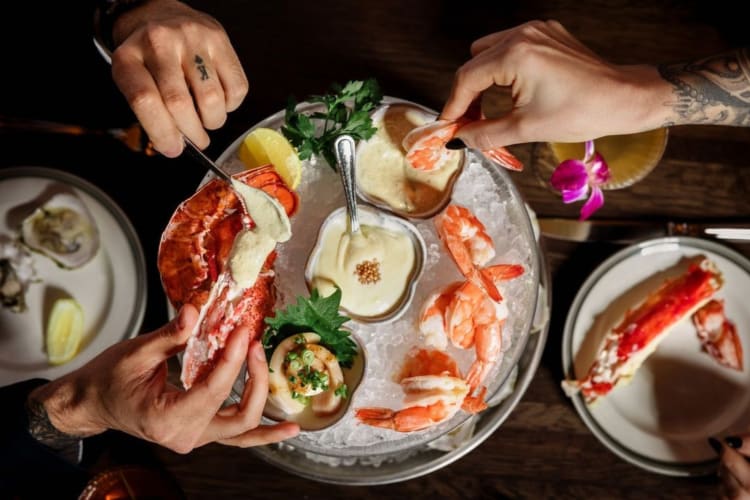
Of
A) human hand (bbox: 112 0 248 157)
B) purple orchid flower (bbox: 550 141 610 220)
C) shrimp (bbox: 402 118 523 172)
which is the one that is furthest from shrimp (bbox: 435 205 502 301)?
human hand (bbox: 112 0 248 157)

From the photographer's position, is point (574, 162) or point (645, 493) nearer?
point (574, 162)

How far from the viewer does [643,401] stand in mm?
1965

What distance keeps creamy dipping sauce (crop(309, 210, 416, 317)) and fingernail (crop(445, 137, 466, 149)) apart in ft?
0.79

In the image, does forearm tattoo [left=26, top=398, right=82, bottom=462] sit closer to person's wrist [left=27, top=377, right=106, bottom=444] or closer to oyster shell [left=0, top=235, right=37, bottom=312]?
person's wrist [left=27, top=377, right=106, bottom=444]

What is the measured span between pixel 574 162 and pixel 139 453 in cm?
153

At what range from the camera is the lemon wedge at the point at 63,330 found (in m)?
1.88

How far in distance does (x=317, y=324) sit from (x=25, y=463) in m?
0.92

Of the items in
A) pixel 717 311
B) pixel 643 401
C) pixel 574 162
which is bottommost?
pixel 643 401

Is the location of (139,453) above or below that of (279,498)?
above

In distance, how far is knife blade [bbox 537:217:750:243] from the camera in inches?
77.4

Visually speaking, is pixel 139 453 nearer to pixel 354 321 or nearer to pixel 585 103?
pixel 354 321

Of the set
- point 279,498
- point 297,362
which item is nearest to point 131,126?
point 297,362

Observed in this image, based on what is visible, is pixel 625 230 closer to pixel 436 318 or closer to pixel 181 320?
pixel 436 318

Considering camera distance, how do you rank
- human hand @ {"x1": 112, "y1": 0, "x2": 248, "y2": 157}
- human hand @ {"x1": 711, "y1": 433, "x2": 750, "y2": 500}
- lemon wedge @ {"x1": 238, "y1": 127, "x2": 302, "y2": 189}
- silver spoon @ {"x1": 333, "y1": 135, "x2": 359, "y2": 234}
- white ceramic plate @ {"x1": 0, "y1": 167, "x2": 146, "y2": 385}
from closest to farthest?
1. human hand @ {"x1": 112, "y1": 0, "x2": 248, "y2": 157}
2. silver spoon @ {"x1": 333, "y1": 135, "x2": 359, "y2": 234}
3. lemon wedge @ {"x1": 238, "y1": 127, "x2": 302, "y2": 189}
4. human hand @ {"x1": 711, "y1": 433, "x2": 750, "y2": 500}
5. white ceramic plate @ {"x1": 0, "y1": 167, "x2": 146, "y2": 385}
